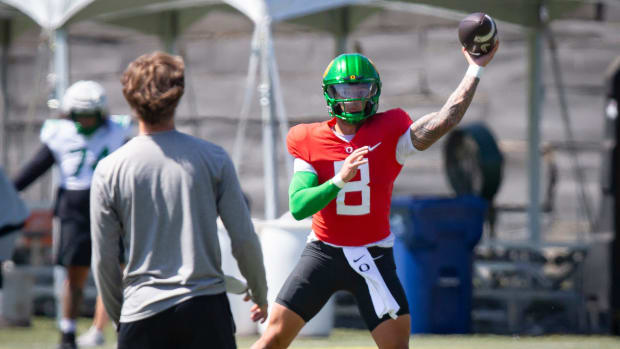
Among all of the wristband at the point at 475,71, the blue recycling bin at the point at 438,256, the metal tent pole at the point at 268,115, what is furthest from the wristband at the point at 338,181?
the blue recycling bin at the point at 438,256

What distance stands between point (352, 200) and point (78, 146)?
3.61 m

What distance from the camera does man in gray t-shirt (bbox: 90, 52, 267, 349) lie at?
3900mm

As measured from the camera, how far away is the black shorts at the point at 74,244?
26.3 ft

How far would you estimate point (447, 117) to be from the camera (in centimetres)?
489

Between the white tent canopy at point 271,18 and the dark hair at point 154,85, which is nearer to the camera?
the dark hair at point 154,85

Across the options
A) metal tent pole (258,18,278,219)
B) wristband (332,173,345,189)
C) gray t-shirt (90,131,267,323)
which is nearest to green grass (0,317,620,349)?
metal tent pole (258,18,278,219)

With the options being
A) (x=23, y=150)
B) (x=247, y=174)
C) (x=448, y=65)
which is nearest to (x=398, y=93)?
(x=448, y=65)

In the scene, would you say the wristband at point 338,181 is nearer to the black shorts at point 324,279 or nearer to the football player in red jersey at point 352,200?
the football player in red jersey at point 352,200

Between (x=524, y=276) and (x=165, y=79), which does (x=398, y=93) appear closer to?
(x=524, y=276)

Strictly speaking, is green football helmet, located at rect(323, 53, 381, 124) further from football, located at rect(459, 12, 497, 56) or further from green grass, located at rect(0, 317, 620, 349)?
green grass, located at rect(0, 317, 620, 349)

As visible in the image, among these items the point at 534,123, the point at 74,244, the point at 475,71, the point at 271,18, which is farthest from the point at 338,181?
the point at 534,123

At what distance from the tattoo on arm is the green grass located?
367cm

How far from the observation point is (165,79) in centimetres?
392

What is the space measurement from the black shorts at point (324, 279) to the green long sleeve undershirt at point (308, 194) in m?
0.32
